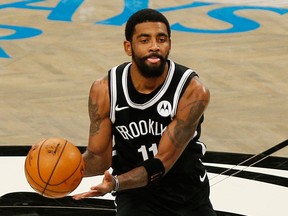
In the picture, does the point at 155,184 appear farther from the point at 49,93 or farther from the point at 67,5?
the point at 67,5

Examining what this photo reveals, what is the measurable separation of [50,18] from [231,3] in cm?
294

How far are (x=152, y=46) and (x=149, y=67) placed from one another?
143mm

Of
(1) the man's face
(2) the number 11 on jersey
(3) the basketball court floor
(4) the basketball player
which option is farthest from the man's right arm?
(3) the basketball court floor

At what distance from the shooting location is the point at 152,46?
225 inches

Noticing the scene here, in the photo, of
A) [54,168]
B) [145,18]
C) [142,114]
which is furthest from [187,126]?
[54,168]

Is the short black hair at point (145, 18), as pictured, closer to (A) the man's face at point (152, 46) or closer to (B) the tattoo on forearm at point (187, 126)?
(A) the man's face at point (152, 46)

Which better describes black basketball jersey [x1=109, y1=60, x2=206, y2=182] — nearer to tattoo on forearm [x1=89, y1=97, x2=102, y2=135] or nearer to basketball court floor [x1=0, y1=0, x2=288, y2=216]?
tattoo on forearm [x1=89, y1=97, x2=102, y2=135]

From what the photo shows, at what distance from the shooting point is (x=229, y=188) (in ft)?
27.4

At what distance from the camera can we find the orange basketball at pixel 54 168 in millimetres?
5664

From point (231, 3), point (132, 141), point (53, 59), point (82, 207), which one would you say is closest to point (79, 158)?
point (132, 141)

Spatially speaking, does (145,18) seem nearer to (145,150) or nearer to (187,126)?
(187,126)

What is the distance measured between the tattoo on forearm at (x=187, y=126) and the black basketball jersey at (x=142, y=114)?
0.28 ft

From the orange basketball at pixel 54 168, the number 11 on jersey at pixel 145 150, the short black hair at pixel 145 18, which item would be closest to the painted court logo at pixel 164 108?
the number 11 on jersey at pixel 145 150

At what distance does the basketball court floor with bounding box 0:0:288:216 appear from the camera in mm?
8359
